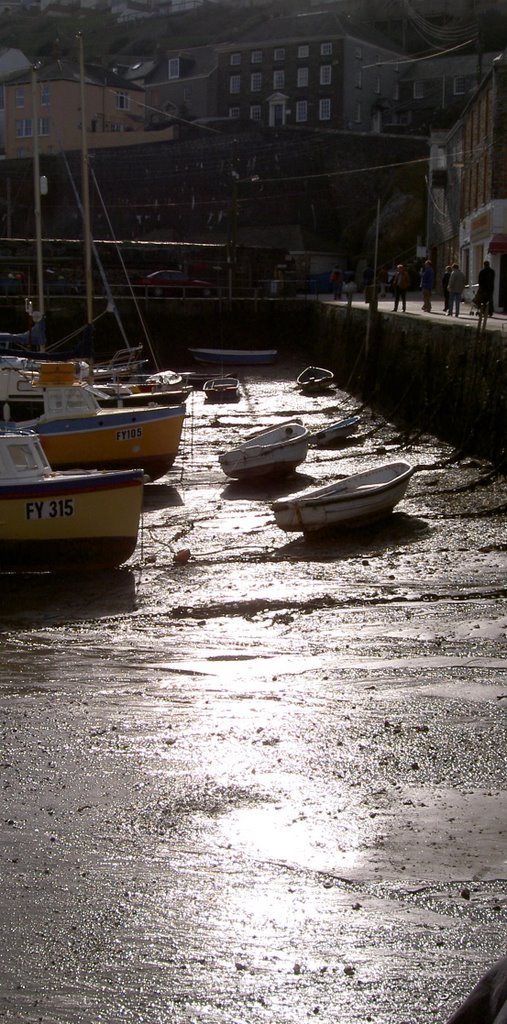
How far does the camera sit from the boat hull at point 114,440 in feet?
59.9

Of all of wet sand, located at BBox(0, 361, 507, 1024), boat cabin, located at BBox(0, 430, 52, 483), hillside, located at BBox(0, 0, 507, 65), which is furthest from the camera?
hillside, located at BBox(0, 0, 507, 65)

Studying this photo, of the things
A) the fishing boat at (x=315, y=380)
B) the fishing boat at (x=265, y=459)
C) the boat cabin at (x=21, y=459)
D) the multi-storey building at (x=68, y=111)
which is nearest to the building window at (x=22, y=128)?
the multi-storey building at (x=68, y=111)

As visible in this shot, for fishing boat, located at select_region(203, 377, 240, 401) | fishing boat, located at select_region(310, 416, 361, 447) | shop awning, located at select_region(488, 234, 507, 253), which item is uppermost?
shop awning, located at select_region(488, 234, 507, 253)

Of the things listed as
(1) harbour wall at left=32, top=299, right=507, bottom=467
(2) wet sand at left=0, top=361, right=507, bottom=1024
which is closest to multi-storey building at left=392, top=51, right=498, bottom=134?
(1) harbour wall at left=32, top=299, right=507, bottom=467

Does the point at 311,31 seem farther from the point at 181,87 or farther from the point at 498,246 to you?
the point at 498,246

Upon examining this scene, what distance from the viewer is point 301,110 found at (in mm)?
71562

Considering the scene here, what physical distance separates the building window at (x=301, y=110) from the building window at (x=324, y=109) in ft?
3.60

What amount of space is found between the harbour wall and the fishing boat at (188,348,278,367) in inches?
43.5

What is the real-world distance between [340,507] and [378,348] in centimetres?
1430

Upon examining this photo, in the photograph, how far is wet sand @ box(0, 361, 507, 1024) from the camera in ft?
16.8

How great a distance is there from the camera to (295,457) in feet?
59.8

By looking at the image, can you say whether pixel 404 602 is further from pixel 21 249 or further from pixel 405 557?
pixel 21 249

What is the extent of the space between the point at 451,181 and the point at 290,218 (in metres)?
15.0

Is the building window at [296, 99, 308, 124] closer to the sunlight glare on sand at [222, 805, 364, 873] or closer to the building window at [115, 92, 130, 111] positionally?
the building window at [115, 92, 130, 111]
